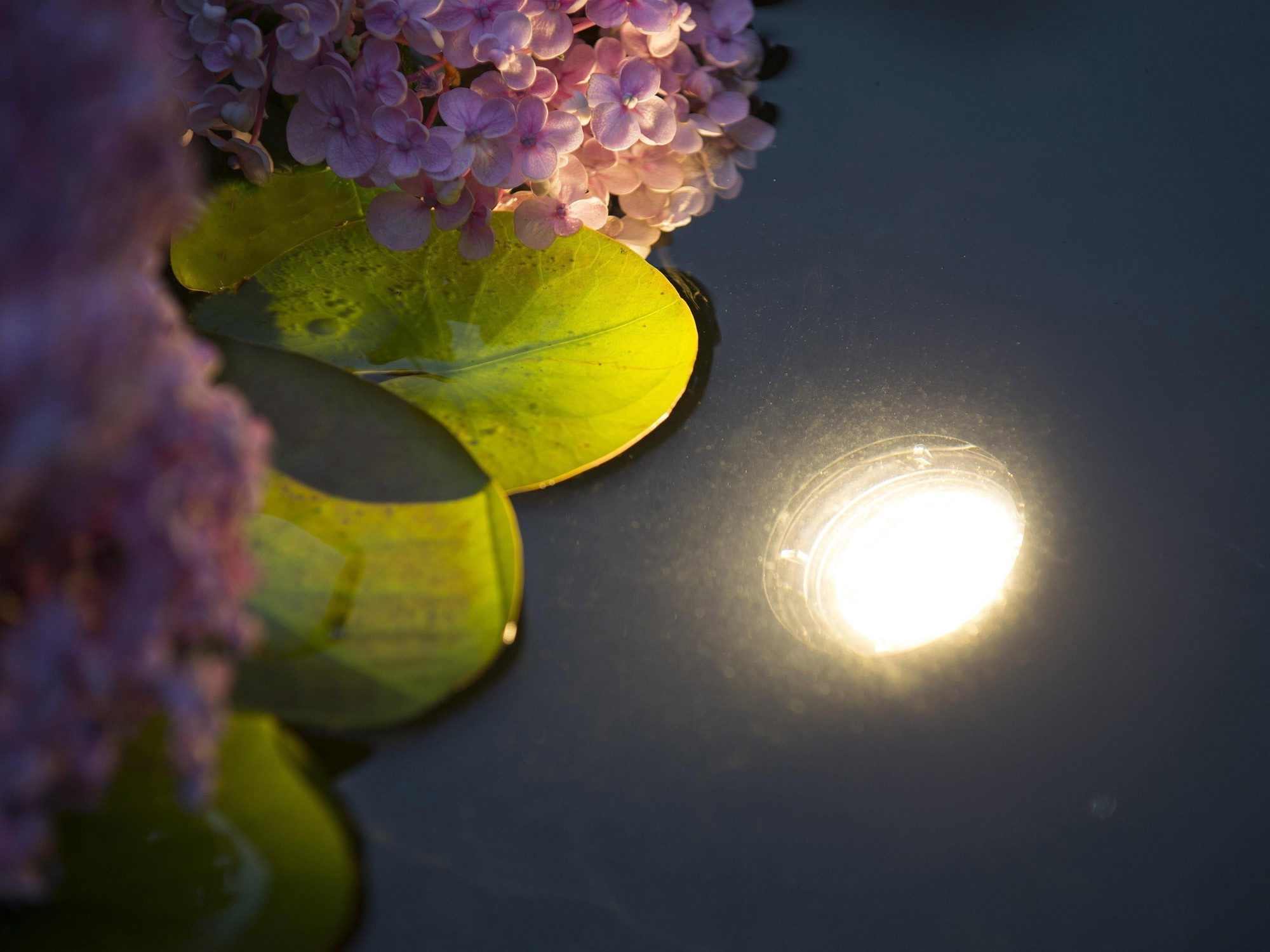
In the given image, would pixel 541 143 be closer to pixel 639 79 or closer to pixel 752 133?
pixel 639 79

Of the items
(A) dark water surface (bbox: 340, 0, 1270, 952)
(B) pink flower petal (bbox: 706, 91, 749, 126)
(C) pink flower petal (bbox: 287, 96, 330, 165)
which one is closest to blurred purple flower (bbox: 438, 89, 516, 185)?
(C) pink flower petal (bbox: 287, 96, 330, 165)

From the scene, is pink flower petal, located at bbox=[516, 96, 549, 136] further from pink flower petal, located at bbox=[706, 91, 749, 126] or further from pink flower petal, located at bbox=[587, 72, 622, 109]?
pink flower petal, located at bbox=[706, 91, 749, 126]

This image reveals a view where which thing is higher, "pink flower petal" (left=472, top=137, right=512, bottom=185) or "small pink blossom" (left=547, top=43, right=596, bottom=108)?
"small pink blossom" (left=547, top=43, right=596, bottom=108)

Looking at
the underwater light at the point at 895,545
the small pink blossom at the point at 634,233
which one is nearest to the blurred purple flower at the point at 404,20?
the small pink blossom at the point at 634,233

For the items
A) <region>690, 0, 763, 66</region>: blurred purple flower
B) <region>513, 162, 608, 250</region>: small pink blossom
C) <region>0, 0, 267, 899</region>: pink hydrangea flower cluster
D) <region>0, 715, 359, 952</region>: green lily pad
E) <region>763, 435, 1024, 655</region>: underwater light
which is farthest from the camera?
<region>690, 0, 763, 66</region>: blurred purple flower

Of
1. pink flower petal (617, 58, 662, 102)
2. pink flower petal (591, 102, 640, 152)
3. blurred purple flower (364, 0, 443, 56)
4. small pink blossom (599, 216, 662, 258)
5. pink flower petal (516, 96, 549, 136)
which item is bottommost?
small pink blossom (599, 216, 662, 258)

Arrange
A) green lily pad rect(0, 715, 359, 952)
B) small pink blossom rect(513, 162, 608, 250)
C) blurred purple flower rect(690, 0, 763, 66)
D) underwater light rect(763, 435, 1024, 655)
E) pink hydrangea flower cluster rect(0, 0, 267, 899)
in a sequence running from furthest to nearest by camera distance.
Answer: blurred purple flower rect(690, 0, 763, 66), small pink blossom rect(513, 162, 608, 250), underwater light rect(763, 435, 1024, 655), green lily pad rect(0, 715, 359, 952), pink hydrangea flower cluster rect(0, 0, 267, 899)
